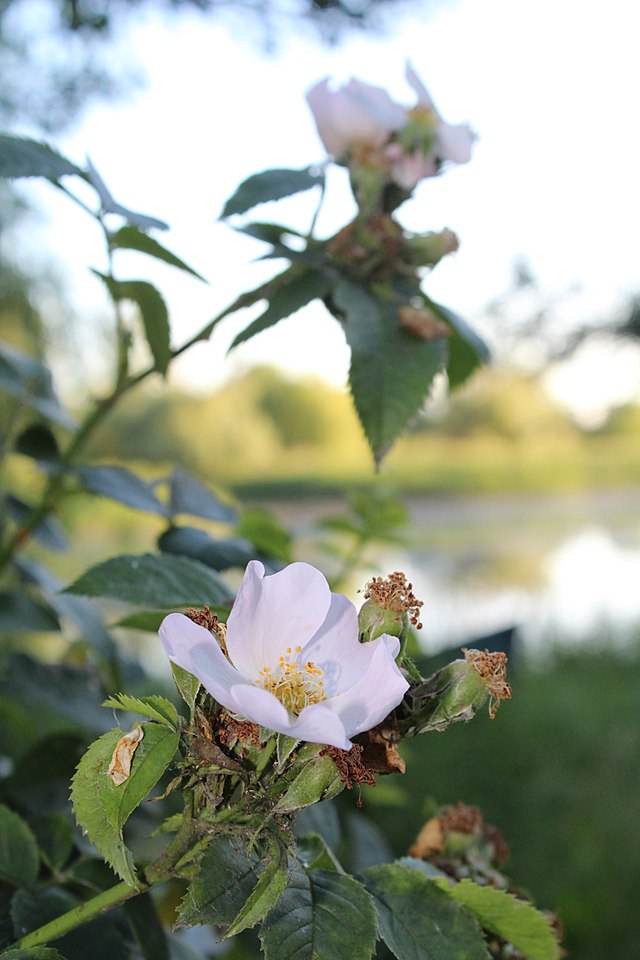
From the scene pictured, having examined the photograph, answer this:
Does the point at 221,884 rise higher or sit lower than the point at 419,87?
lower

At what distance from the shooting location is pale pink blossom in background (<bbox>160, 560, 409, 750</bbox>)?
0.62 ft

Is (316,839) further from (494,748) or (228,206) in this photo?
(494,748)

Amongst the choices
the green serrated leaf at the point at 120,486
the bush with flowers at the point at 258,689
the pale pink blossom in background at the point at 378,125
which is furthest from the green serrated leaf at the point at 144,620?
the pale pink blossom in background at the point at 378,125

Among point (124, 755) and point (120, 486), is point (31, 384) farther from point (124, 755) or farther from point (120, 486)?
point (124, 755)

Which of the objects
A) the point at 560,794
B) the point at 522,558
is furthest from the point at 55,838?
the point at 522,558

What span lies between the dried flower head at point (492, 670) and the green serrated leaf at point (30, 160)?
238 millimetres

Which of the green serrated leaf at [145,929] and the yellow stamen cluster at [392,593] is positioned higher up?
the yellow stamen cluster at [392,593]

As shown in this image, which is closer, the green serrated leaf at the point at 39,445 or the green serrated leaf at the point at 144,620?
the green serrated leaf at the point at 144,620

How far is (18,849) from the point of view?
275 mm

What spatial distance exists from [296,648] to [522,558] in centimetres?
545

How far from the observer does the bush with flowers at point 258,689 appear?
0.62 ft

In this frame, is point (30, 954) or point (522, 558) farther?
point (522, 558)

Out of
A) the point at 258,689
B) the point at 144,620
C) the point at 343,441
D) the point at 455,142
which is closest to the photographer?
the point at 258,689

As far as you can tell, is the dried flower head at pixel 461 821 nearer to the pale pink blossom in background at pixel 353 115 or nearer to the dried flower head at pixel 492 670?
the dried flower head at pixel 492 670
